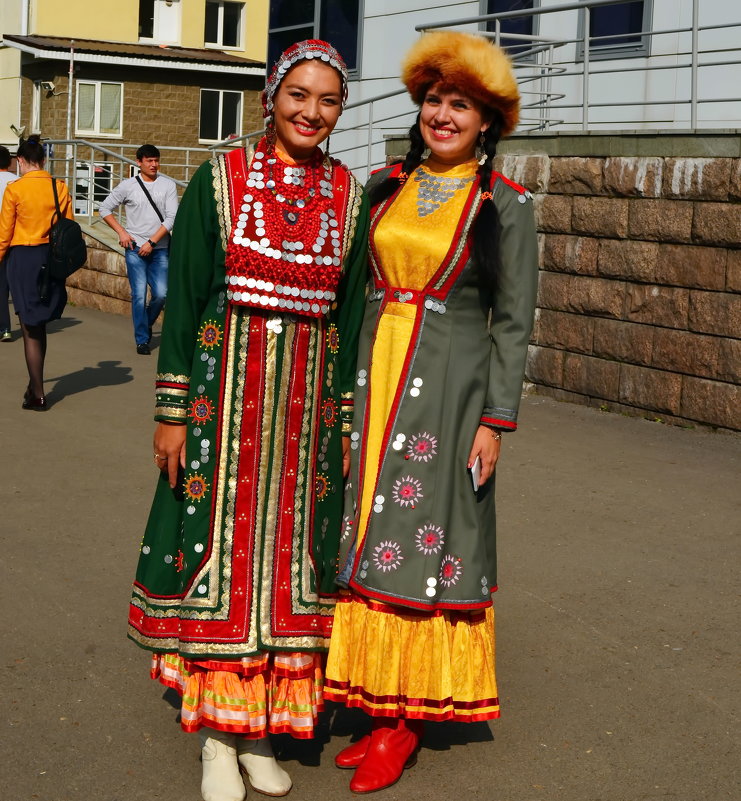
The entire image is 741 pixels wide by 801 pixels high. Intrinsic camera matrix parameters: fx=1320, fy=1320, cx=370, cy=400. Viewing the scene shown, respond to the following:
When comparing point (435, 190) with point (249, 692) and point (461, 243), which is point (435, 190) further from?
point (249, 692)

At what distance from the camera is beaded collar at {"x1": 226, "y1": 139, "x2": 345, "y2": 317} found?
3.71m

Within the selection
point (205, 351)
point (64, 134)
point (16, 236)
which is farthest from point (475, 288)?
point (64, 134)

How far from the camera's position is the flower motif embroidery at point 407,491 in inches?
156

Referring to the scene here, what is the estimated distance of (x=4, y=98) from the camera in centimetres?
3550

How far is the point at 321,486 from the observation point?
3957mm

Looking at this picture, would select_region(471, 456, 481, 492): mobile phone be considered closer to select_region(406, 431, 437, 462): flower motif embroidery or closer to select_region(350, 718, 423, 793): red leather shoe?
select_region(406, 431, 437, 462): flower motif embroidery

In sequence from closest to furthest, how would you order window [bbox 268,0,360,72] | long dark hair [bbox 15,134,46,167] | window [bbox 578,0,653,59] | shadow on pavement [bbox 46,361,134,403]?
long dark hair [bbox 15,134,46,167]
shadow on pavement [bbox 46,361,134,403]
window [bbox 578,0,653,59]
window [bbox 268,0,360,72]

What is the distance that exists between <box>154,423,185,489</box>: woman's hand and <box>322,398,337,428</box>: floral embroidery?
0.42 meters

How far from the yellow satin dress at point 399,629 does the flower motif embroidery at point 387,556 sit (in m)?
0.11

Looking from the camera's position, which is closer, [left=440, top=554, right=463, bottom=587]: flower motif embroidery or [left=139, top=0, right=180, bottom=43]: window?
[left=440, top=554, right=463, bottom=587]: flower motif embroidery

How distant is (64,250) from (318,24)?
7149mm

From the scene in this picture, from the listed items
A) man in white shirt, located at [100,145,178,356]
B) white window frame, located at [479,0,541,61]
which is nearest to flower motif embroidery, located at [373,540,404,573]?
white window frame, located at [479,0,541,61]

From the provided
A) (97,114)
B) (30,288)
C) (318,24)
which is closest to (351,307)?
Answer: (30,288)

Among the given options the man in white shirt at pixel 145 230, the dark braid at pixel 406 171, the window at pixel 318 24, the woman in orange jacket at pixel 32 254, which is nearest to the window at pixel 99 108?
the window at pixel 318 24
